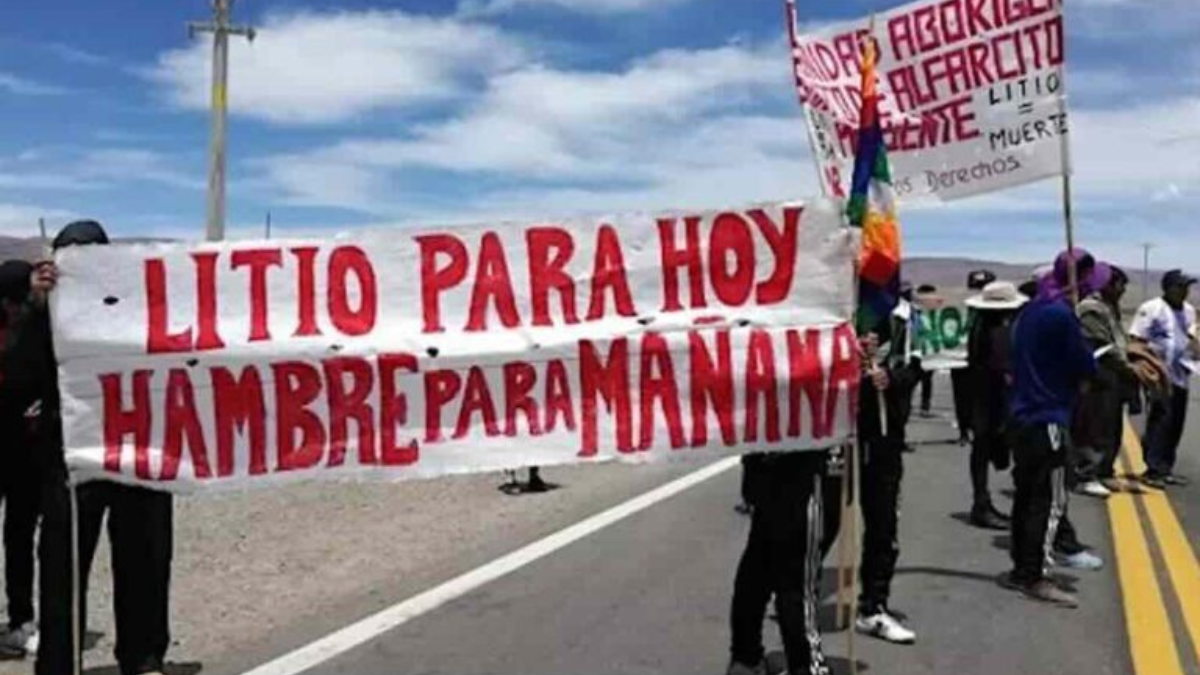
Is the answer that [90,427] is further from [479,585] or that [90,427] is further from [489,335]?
[479,585]

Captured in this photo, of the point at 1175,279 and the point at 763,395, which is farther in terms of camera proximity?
the point at 1175,279

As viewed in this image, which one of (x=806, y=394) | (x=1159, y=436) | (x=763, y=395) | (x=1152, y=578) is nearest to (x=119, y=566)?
(x=763, y=395)

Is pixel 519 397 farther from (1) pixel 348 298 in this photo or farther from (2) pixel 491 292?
(1) pixel 348 298

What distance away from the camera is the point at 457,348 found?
512 cm

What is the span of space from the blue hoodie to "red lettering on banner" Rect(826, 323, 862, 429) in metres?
Result: 2.45

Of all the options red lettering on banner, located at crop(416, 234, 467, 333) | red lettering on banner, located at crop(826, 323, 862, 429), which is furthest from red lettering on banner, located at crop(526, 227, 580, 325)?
red lettering on banner, located at crop(826, 323, 862, 429)

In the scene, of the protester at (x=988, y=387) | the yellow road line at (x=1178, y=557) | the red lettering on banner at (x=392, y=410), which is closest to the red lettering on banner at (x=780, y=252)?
the red lettering on banner at (x=392, y=410)

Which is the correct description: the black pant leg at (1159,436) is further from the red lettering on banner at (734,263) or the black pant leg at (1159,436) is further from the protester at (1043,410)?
the red lettering on banner at (734,263)

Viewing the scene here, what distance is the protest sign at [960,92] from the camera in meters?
8.13

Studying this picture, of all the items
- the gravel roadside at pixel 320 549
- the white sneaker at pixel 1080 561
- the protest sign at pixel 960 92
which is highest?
the protest sign at pixel 960 92

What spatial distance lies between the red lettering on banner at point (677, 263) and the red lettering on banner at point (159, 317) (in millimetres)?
1728

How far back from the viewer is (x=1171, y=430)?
41.3 ft

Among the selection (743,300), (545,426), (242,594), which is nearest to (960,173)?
(743,300)

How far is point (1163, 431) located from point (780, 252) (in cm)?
865
